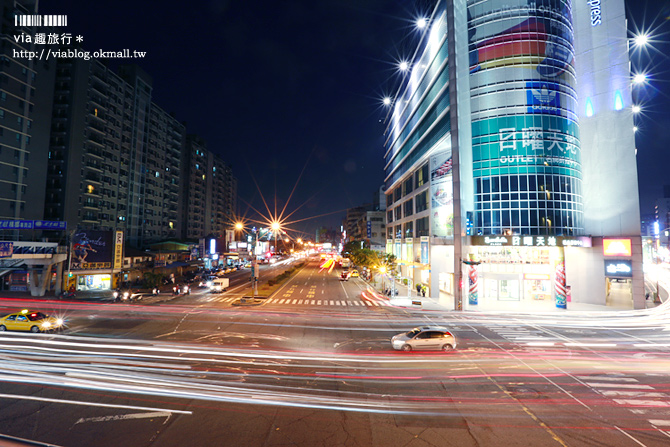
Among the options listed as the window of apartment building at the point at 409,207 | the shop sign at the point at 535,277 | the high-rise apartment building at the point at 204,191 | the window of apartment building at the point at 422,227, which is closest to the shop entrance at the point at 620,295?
the shop sign at the point at 535,277

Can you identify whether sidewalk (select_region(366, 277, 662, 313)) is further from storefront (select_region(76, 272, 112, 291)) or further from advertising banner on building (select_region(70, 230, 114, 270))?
storefront (select_region(76, 272, 112, 291))

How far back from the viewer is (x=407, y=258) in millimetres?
59250

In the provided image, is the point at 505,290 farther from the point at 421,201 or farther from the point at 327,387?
the point at 327,387

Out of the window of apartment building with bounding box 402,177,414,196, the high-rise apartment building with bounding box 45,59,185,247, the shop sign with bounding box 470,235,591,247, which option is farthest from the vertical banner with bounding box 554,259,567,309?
the high-rise apartment building with bounding box 45,59,185,247

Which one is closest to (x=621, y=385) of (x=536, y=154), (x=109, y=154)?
(x=536, y=154)

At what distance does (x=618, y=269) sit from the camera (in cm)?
3784

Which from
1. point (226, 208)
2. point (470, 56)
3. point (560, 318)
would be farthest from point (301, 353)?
point (226, 208)

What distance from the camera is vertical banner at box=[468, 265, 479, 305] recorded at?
123 ft

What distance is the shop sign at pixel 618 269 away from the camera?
37.3 metres

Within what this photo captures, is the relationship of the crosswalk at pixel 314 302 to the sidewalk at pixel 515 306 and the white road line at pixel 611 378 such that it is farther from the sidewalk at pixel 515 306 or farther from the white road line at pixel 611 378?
the white road line at pixel 611 378

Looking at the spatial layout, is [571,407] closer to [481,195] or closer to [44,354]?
[44,354]

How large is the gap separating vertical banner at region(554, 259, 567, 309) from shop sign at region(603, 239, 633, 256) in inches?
202

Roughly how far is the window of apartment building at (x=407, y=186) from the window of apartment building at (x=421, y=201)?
4.69 metres

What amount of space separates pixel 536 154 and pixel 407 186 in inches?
966
